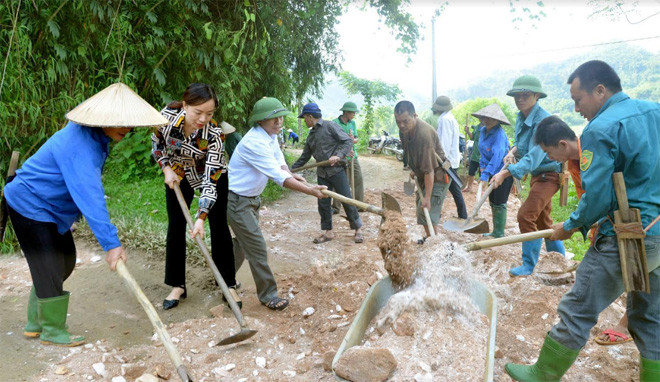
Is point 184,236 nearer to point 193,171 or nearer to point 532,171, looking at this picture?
point 193,171

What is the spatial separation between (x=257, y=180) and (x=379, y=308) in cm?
139

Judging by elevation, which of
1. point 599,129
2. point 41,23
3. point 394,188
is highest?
point 41,23

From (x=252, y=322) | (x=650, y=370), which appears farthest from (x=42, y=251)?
(x=650, y=370)

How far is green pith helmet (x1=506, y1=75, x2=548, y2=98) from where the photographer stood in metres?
4.08

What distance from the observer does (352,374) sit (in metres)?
2.32

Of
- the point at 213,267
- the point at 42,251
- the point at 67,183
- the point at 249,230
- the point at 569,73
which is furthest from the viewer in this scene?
the point at 569,73

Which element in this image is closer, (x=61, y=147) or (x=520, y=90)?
(x=61, y=147)

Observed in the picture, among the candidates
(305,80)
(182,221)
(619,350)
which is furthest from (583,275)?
(305,80)

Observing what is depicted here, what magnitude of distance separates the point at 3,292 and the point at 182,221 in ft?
6.10

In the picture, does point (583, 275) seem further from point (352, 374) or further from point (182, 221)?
point (182, 221)

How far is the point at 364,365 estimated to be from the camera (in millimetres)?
2342

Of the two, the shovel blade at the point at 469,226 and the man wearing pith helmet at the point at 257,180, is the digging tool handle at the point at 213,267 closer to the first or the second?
the man wearing pith helmet at the point at 257,180

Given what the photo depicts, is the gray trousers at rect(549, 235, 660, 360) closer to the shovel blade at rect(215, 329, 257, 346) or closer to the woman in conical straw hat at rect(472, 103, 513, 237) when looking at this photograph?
the shovel blade at rect(215, 329, 257, 346)

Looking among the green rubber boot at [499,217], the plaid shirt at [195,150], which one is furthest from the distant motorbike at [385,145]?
the plaid shirt at [195,150]
